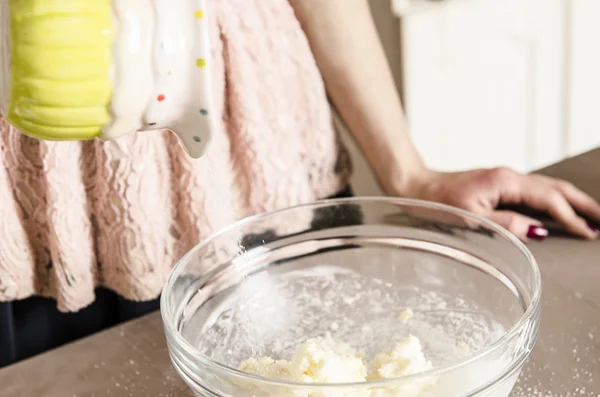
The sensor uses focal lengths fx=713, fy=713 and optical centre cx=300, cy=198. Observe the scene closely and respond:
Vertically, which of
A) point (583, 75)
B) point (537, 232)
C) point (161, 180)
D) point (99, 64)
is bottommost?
point (583, 75)

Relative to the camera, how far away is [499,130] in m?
1.80

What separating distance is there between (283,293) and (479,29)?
1.17 m

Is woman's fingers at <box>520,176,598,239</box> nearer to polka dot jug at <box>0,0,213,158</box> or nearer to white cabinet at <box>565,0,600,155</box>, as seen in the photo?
polka dot jug at <box>0,0,213,158</box>

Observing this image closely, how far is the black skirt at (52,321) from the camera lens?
82 cm

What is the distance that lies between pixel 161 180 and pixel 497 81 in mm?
1199

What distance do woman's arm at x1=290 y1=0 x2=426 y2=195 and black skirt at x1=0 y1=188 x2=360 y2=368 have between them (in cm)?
33

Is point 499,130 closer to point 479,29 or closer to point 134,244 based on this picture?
point 479,29

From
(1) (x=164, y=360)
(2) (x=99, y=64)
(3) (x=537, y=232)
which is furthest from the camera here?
(3) (x=537, y=232)

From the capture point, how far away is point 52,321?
840 mm

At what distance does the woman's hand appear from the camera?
81 centimetres

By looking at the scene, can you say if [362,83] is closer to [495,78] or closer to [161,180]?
[161,180]

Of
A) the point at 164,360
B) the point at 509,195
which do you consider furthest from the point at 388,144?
the point at 164,360

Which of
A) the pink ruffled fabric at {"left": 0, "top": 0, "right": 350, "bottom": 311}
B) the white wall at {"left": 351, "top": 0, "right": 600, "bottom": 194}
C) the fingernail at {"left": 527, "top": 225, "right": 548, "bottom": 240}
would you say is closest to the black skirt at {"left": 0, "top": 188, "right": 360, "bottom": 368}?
the pink ruffled fabric at {"left": 0, "top": 0, "right": 350, "bottom": 311}

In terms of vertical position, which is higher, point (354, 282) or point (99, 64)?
point (99, 64)
